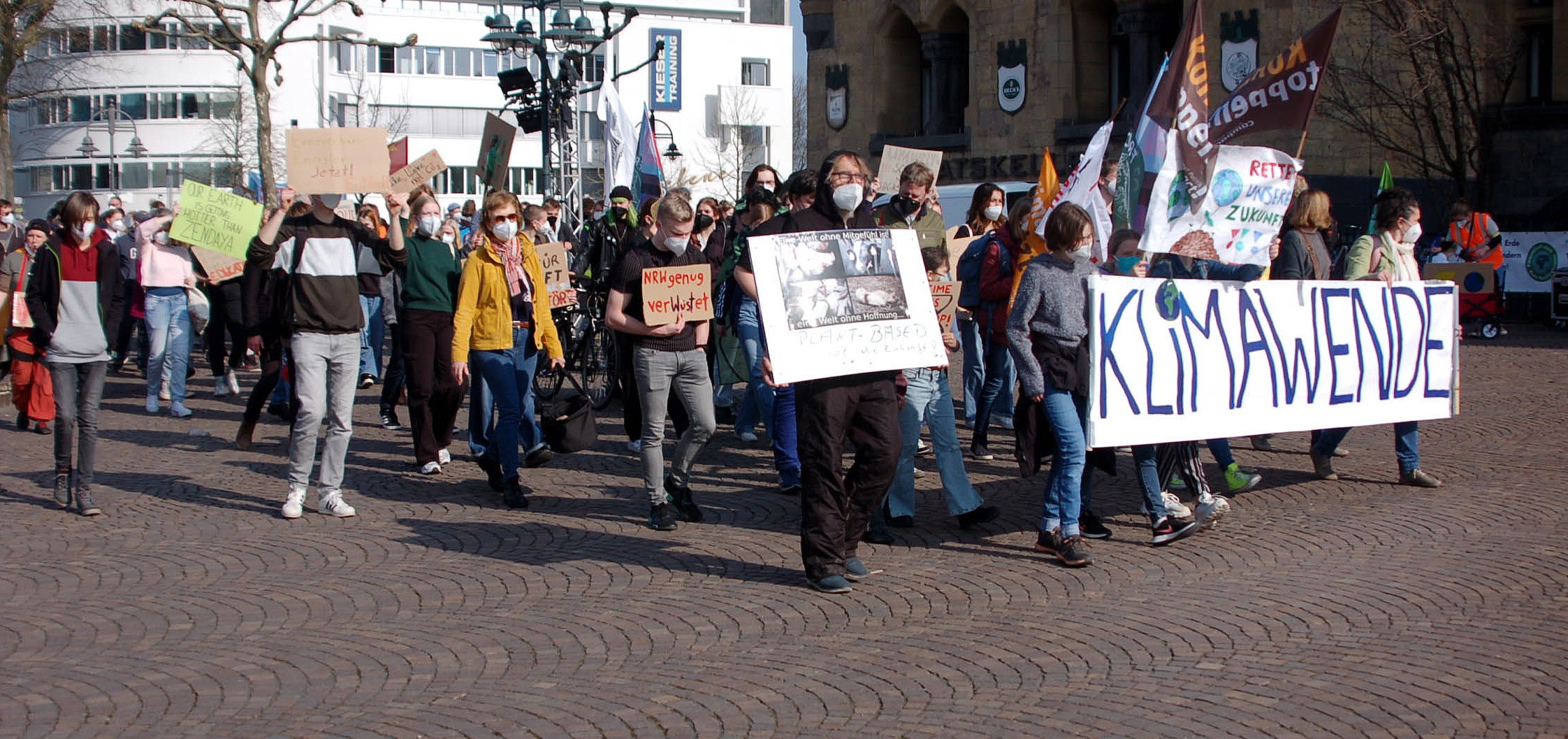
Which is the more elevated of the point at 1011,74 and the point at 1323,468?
the point at 1011,74

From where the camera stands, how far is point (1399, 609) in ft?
21.1

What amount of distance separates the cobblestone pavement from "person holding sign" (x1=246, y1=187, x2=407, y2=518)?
28cm

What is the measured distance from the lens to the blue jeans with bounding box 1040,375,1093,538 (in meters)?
7.46

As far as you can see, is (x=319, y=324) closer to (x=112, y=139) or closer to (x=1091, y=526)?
(x=1091, y=526)

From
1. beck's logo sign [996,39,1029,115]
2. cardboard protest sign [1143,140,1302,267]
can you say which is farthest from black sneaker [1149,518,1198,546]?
beck's logo sign [996,39,1029,115]

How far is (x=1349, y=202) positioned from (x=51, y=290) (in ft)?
84.9

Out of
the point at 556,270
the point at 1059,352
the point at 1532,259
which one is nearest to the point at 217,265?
the point at 556,270

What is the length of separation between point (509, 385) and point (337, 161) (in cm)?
164

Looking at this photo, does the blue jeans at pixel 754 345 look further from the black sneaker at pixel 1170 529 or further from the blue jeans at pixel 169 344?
the blue jeans at pixel 169 344

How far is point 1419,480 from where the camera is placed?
9.37 meters

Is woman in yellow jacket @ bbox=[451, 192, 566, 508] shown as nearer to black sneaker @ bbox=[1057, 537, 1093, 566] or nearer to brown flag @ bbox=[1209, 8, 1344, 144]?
black sneaker @ bbox=[1057, 537, 1093, 566]

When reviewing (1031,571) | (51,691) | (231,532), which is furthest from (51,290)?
(1031,571)

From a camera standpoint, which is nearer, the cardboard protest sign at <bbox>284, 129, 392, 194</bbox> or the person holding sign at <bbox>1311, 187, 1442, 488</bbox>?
the cardboard protest sign at <bbox>284, 129, 392, 194</bbox>

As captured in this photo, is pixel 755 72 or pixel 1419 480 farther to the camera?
pixel 755 72
